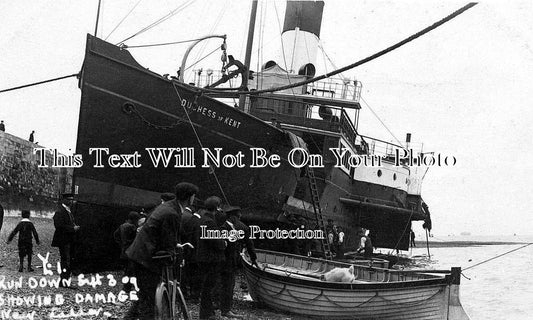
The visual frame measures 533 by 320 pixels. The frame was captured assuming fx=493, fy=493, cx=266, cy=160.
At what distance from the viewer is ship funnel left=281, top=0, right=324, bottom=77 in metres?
19.7

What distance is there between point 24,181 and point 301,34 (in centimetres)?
1461

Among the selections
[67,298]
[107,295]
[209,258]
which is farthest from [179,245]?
[107,295]

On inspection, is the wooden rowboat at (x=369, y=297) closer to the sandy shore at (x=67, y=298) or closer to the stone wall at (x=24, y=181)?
the sandy shore at (x=67, y=298)

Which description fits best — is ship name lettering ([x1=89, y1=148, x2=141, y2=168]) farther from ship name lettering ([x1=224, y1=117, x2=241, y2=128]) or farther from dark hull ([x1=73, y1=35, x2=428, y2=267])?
ship name lettering ([x1=224, y1=117, x2=241, y2=128])

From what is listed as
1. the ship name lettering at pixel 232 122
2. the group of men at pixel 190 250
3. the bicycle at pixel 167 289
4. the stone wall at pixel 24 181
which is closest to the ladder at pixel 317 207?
the ship name lettering at pixel 232 122

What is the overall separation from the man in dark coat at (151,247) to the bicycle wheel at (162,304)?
0.11m

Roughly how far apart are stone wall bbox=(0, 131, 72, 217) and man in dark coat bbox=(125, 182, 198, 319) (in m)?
16.9

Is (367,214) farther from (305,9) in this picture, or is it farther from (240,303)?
(240,303)

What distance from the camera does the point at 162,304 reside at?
14.4 ft

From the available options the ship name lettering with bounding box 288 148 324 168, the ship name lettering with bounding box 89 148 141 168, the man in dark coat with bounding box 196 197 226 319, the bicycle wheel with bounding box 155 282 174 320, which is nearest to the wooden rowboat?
the man in dark coat with bounding box 196 197 226 319

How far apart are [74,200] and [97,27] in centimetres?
350

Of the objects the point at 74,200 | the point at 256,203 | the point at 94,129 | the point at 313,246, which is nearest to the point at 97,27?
the point at 94,129

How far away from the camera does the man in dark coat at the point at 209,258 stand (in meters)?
6.16

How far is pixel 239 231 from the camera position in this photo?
696 centimetres
